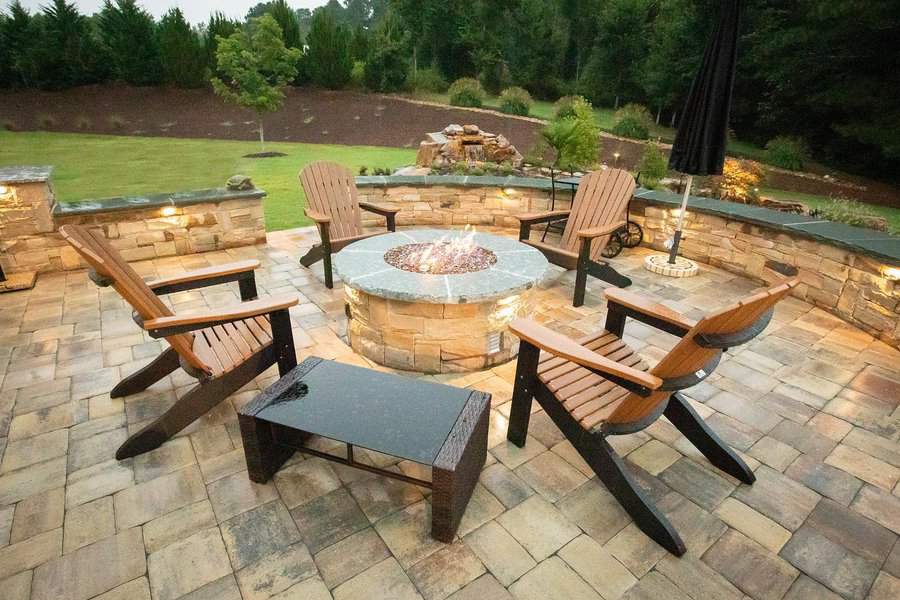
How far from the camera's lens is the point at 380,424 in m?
1.70

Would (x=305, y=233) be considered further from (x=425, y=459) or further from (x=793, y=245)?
(x=793, y=245)

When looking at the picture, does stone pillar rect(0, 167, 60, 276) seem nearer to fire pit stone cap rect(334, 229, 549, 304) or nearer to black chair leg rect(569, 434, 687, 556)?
fire pit stone cap rect(334, 229, 549, 304)

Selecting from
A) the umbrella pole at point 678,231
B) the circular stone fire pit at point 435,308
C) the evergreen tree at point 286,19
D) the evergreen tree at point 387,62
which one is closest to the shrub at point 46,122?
the evergreen tree at point 286,19

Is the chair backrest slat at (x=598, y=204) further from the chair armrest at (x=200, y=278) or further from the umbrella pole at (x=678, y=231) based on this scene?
the chair armrest at (x=200, y=278)

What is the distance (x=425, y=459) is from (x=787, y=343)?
294cm

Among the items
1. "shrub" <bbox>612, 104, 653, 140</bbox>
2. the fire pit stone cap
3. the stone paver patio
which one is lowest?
the stone paver patio

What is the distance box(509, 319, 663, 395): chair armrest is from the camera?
1567mm

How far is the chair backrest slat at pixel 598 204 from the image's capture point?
3869 mm

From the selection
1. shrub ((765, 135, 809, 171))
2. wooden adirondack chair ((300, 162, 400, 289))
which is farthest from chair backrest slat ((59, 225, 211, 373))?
shrub ((765, 135, 809, 171))

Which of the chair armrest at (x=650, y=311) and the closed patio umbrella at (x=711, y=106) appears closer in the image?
the chair armrest at (x=650, y=311)

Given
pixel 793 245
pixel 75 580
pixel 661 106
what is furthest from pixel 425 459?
pixel 661 106

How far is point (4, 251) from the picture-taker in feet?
12.8

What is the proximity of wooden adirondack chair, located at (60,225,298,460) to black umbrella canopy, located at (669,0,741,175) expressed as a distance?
3559 millimetres

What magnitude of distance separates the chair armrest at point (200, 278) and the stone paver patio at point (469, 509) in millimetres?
585
